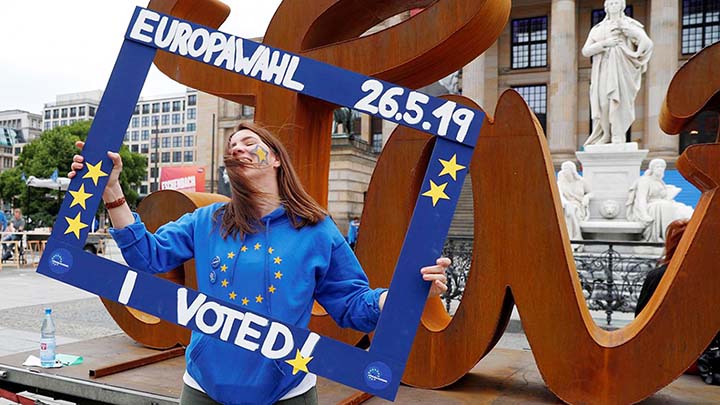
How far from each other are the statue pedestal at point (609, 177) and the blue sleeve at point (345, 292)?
1171cm

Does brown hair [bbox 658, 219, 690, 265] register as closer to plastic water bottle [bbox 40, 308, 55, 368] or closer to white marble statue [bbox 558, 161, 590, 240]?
plastic water bottle [bbox 40, 308, 55, 368]

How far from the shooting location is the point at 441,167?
2389 millimetres

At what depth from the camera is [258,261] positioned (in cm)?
225

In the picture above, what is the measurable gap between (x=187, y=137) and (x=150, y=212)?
112218 millimetres

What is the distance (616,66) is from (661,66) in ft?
67.9

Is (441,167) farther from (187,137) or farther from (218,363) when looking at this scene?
(187,137)

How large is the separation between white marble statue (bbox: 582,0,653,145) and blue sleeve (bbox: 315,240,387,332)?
12.6 m

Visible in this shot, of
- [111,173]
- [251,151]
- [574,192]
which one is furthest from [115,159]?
[574,192]

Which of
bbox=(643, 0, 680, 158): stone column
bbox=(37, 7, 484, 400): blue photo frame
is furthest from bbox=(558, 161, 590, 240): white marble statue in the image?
bbox=(643, 0, 680, 158): stone column

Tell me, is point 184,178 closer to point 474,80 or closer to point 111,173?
point 474,80

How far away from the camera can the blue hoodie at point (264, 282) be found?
223 centimetres

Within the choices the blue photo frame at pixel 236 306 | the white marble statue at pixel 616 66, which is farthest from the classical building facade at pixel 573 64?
the blue photo frame at pixel 236 306

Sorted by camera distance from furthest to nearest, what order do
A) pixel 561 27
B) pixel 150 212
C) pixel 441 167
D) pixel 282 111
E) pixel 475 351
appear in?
pixel 561 27
pixel 150 212
pixel 282 111
pixel 475 351
pixel 441 167

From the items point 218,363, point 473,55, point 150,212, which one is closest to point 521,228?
point 473,55
